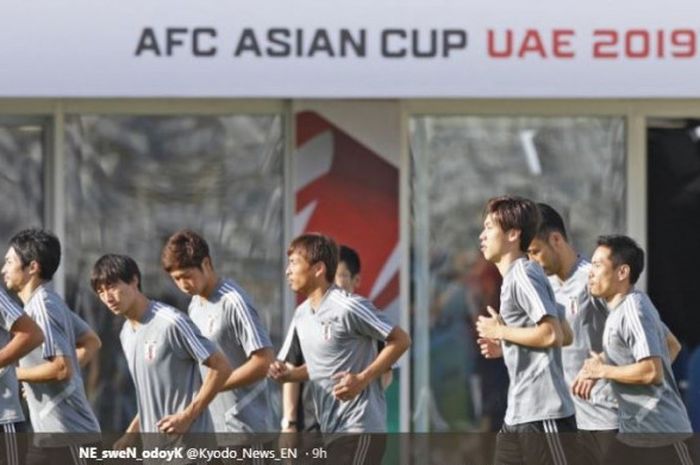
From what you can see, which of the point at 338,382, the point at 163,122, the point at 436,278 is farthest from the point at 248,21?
the point at 338,382

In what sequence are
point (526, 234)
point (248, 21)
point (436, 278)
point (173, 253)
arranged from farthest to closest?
point (436, 278), point (248, 21), point (173, 253), point (526, 234)

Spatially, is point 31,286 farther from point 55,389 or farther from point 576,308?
point 576,308

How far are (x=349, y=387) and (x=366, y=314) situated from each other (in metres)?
0.40

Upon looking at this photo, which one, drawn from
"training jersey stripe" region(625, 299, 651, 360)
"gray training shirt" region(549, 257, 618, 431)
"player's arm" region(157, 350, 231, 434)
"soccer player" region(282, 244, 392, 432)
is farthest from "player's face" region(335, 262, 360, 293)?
"training jersey stripe" region(625, 299, 651, 360)

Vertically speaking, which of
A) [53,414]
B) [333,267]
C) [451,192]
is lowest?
[53,414]

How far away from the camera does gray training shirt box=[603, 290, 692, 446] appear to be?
8.98 m

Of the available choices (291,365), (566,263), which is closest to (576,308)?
(566,263)

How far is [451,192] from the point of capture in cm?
1254

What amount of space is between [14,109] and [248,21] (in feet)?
5.68

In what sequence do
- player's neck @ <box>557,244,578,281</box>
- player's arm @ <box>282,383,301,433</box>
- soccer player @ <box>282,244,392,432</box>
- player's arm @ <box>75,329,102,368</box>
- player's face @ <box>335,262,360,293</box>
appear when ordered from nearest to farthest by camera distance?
player's arm @ <box>75,329,102,368</box>, player's neck @ <box>557,244,578,281</box>, soccer player @ <box>282,244,392,432</box>, player's arm @ <box>282,383,301,433</box>, player's face @ <box>335,262,360,293</box>

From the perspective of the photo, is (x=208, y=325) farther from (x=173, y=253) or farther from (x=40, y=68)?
(x=40, y=68)

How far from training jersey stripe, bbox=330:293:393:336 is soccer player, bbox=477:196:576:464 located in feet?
2.23

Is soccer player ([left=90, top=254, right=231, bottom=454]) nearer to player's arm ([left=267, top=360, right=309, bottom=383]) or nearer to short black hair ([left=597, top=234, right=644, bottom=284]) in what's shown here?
player's arm ([left=267, top=360, right=309, bottom=383])

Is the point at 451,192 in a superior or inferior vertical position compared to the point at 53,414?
superior
